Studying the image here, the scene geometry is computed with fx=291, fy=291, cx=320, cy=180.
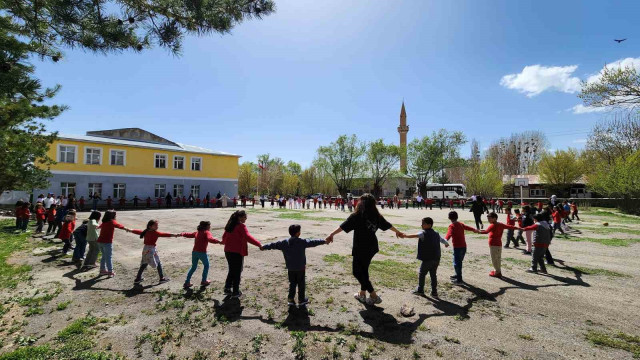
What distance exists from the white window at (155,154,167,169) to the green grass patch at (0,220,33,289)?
2114 centimetres

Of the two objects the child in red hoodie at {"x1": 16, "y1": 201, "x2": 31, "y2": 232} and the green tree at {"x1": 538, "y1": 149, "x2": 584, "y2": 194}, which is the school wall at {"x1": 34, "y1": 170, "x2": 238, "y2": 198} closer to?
the child in red hoodie at {"x1": 16, "y1": 201, "x2": 31, "y2": 232}

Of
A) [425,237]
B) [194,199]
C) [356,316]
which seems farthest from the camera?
[194,199]

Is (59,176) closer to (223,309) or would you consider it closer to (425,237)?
(223,309)

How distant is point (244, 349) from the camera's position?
3.72 metres

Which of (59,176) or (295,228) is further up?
(59,176)

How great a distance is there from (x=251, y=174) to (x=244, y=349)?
63409 mm

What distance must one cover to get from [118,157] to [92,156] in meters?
2.26

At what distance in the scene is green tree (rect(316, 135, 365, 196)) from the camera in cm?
5506

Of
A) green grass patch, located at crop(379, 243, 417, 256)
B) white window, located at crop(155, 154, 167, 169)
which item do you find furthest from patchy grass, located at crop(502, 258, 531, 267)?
white window, located at crop(155, 154, 167, 169)

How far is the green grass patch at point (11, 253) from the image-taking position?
6.47 m

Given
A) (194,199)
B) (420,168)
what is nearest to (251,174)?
(194,199)

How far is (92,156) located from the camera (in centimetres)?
3059

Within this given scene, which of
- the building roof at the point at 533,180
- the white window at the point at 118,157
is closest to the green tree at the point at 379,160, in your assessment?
the building roof at the point at 533,180

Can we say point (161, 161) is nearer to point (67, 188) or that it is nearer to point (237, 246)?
point (67, 188)
